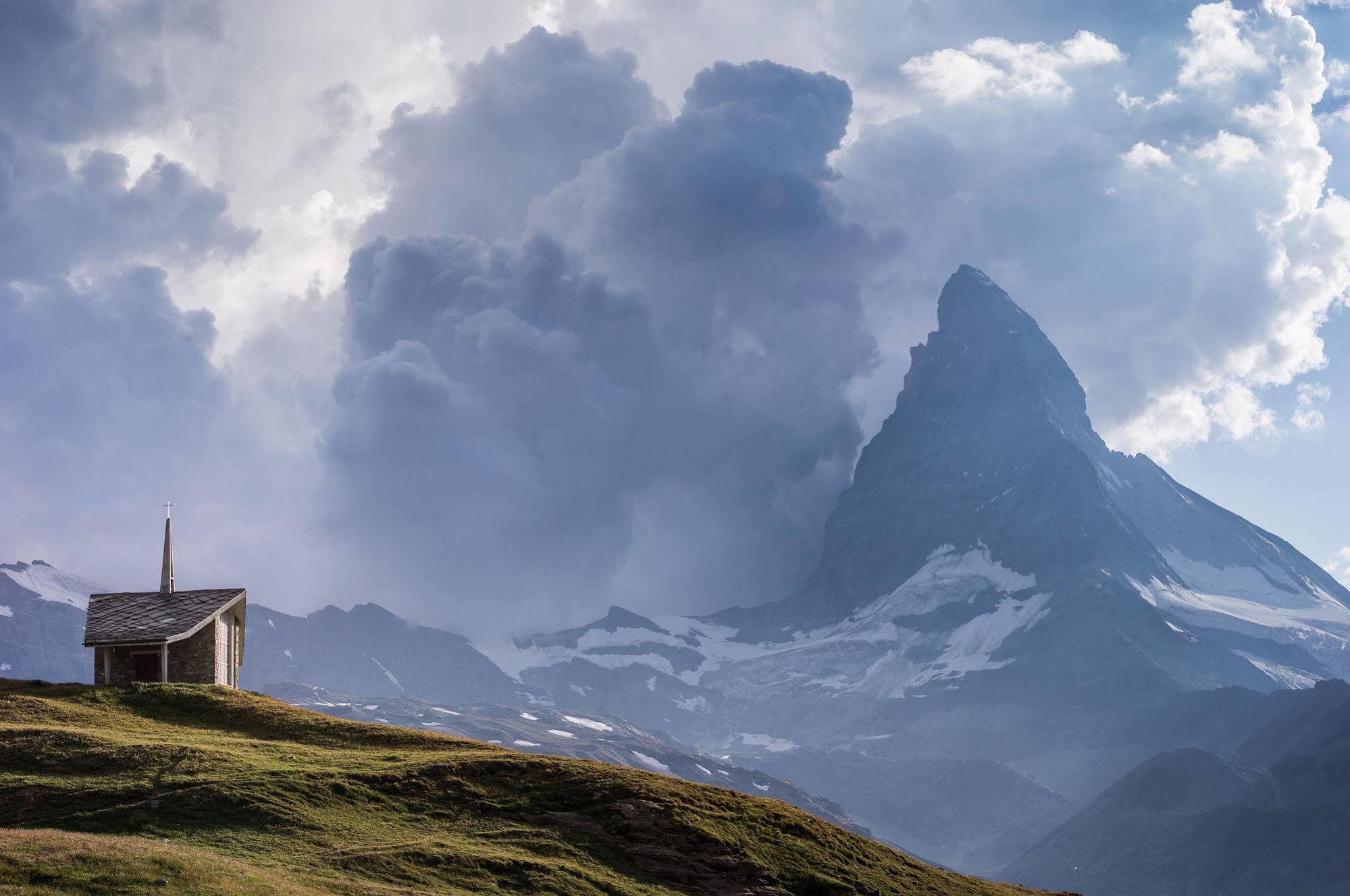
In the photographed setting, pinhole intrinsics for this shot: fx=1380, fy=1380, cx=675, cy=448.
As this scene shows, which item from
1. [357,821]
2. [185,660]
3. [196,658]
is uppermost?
[196,658]

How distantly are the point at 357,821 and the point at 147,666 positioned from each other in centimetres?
3183

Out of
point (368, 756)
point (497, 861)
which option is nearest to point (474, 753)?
point (368, 756)

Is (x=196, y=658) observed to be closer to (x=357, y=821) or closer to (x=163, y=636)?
(x=163, y=636)

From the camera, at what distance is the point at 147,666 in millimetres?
81125

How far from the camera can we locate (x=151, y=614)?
82.4 meters

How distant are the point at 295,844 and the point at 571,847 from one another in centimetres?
1102

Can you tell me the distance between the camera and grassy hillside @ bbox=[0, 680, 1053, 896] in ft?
150

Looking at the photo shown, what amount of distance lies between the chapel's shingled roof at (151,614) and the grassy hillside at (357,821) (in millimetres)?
6473

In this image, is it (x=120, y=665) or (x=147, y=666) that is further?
(x=147, y=666)

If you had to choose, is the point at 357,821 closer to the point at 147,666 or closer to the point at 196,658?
the point at 196,658

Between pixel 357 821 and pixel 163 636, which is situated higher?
pixel 163 636

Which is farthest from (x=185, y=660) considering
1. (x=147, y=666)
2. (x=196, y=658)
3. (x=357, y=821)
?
(x=357, y=821)

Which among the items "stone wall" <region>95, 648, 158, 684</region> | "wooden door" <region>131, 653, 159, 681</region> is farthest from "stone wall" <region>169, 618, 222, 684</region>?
"stone wall" <region>95, 648, 158, 684</region>

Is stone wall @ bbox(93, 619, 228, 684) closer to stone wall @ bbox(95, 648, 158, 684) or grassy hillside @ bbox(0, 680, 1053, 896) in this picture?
stone wall @ bbox(95, 648, 158, 684)
